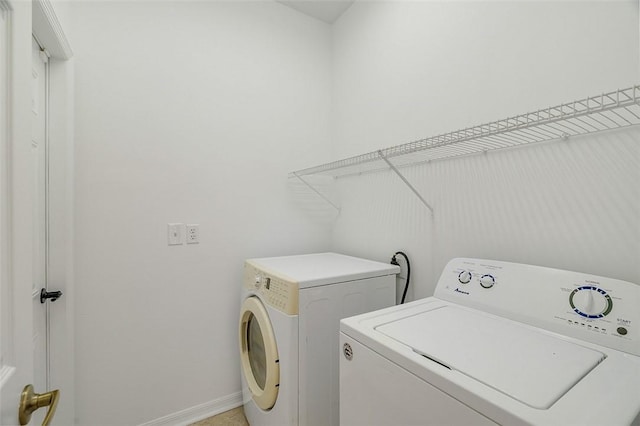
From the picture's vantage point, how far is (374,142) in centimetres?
199

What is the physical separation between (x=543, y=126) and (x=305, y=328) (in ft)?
4.25

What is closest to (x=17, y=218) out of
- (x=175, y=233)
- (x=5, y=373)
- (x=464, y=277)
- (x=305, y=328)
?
(x=5, y=373)

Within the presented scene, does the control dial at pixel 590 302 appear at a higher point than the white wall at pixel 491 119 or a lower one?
lower

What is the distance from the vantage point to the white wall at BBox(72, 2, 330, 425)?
1.59 m

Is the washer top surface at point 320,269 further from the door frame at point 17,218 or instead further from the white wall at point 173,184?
the door frame at point 17,218

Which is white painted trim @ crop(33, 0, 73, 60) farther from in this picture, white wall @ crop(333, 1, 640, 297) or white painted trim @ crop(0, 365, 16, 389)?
white wall @ crop(333, 1, 640, 297)

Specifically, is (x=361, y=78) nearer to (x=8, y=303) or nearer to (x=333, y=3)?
(x=333, y=3)

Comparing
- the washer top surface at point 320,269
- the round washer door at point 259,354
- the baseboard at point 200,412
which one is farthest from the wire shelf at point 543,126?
the baseboard at point 200,412

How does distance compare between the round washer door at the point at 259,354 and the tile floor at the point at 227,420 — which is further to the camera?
the tile floor at the point at 227,420

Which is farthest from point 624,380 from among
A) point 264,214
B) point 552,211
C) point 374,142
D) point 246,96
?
point 246,96

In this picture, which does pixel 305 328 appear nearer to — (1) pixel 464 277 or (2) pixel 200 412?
(1) pixel 464 277

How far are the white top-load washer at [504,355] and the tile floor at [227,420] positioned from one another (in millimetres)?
1235

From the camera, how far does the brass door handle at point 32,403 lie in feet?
2.03

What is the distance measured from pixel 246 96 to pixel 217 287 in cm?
136
